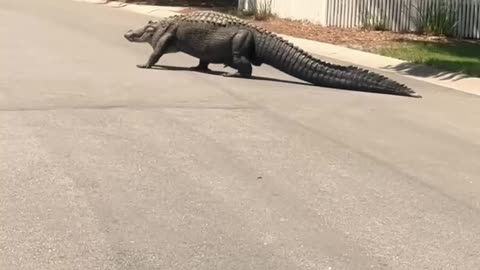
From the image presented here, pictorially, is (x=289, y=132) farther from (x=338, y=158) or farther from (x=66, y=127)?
(x=66, y=127)

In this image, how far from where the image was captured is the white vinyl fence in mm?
22906

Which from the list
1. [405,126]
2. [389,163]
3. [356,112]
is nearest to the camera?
[389,163]

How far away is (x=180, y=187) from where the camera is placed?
7.38 meters

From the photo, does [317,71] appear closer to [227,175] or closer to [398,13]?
[227,175]

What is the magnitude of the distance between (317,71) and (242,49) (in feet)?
3.94

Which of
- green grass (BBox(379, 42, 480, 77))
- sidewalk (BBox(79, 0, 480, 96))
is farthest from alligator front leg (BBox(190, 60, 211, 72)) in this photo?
green grass (BBox(379, 42, 480, 77))

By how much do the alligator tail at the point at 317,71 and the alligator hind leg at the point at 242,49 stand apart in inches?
5.6

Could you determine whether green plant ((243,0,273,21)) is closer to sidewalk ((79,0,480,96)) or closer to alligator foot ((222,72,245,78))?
sidewalk ((79,0,480,96))

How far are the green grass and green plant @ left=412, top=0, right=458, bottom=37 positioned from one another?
1.14m

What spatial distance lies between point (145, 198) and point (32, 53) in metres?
9.25

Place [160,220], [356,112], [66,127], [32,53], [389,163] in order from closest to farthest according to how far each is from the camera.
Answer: [160,220]
[389,163]
[66,127]
[356,112]
[32,53]

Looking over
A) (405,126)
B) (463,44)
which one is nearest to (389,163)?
(405,126)

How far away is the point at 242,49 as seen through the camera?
1388 cm

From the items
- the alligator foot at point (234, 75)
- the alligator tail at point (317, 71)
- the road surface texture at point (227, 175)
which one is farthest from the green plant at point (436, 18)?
the alligator foot at point (234, 75)
